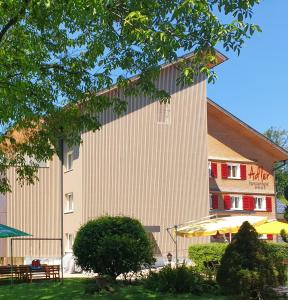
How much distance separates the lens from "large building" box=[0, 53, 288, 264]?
117 feet

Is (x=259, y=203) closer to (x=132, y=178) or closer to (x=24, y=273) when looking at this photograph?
(x=132, y=178)

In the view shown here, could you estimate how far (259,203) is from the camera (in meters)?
43.6

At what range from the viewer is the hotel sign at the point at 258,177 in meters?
43.6

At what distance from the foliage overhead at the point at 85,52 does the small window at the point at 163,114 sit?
2048 cm

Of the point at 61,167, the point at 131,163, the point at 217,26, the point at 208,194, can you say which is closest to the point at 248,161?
the point at 208,194

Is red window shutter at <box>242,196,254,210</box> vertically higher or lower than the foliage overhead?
lower

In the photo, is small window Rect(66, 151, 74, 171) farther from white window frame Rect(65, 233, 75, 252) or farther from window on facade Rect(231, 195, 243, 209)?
window on facade Rect(231, 195, 243, 209)

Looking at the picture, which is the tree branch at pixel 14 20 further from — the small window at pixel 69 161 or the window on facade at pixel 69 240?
the window on facade at pixel 69 240

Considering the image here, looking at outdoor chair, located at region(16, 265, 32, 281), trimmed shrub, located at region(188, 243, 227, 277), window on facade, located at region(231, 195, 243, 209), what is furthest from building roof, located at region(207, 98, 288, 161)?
outdoor chair, located at region(16, 265, 32, 281)

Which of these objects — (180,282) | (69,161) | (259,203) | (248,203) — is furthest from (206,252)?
(180,282)

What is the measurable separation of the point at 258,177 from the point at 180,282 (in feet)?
93.4

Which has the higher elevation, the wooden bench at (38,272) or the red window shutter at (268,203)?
the red window shutter at (268,203)

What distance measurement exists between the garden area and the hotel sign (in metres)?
20.6

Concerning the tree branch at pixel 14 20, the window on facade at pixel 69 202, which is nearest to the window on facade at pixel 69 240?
the window on facade at pixel 69 202
